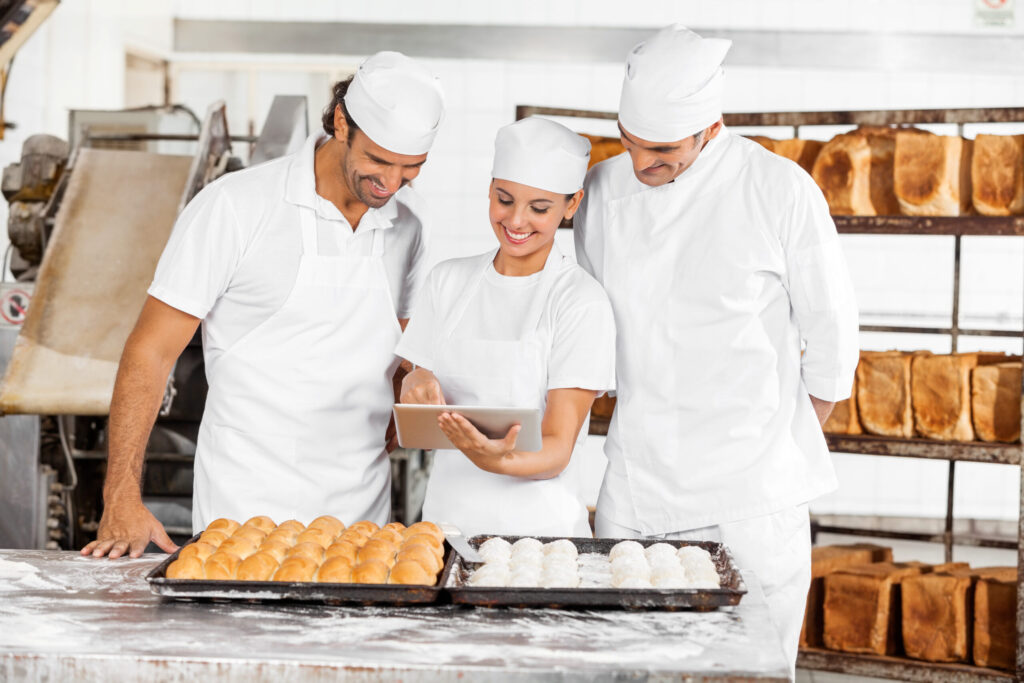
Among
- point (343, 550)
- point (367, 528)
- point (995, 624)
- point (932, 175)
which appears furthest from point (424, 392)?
point (995, 624)

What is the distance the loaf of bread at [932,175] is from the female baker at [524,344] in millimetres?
1662

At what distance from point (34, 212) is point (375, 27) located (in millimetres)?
3319

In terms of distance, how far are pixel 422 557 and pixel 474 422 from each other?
0.88ft

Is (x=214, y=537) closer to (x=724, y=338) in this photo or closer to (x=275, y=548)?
(x=275, y=548)

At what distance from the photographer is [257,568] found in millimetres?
1388

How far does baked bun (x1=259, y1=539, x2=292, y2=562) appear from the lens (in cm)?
144

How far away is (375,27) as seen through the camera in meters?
6.31

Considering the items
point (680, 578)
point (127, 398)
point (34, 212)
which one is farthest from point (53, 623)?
point (34, 212)

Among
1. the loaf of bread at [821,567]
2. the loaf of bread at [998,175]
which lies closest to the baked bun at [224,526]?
the loaf of bread at [821,567]

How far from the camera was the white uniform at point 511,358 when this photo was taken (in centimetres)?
186

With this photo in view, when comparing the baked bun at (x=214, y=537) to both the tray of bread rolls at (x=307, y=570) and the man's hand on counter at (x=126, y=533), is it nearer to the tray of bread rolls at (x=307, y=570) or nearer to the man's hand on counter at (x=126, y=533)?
the tray of bread rolls at (x=307, y=570)

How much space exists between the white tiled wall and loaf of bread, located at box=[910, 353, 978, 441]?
2.83m

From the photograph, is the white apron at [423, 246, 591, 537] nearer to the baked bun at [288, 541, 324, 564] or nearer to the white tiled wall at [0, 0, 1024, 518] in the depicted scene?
the baked bun at [288, 541, 324, 564]

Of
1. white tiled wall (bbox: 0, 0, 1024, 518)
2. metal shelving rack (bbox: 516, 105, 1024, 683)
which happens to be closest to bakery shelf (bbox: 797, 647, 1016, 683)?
metal shelving rack (bbox: 516, 105, 1024, 683)
